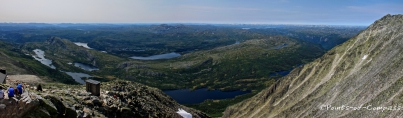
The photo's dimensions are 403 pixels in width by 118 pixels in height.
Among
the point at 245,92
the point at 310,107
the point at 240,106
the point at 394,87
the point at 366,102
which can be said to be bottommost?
the point at 245,92

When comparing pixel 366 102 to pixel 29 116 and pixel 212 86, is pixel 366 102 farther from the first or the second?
pixel 212 86

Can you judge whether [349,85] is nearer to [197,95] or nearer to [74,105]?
[74,105]

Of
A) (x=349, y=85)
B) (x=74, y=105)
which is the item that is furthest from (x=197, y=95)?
(x=74, y=105)

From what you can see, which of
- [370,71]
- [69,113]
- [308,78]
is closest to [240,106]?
[308,78]

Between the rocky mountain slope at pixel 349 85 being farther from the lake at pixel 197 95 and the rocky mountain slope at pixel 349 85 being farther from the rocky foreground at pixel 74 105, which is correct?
the lake at pixel 197 95

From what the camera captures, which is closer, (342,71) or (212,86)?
(342,71)

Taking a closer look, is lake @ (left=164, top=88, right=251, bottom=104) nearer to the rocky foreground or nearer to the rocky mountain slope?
the rocky mountain slope

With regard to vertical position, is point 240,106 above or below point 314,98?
below
